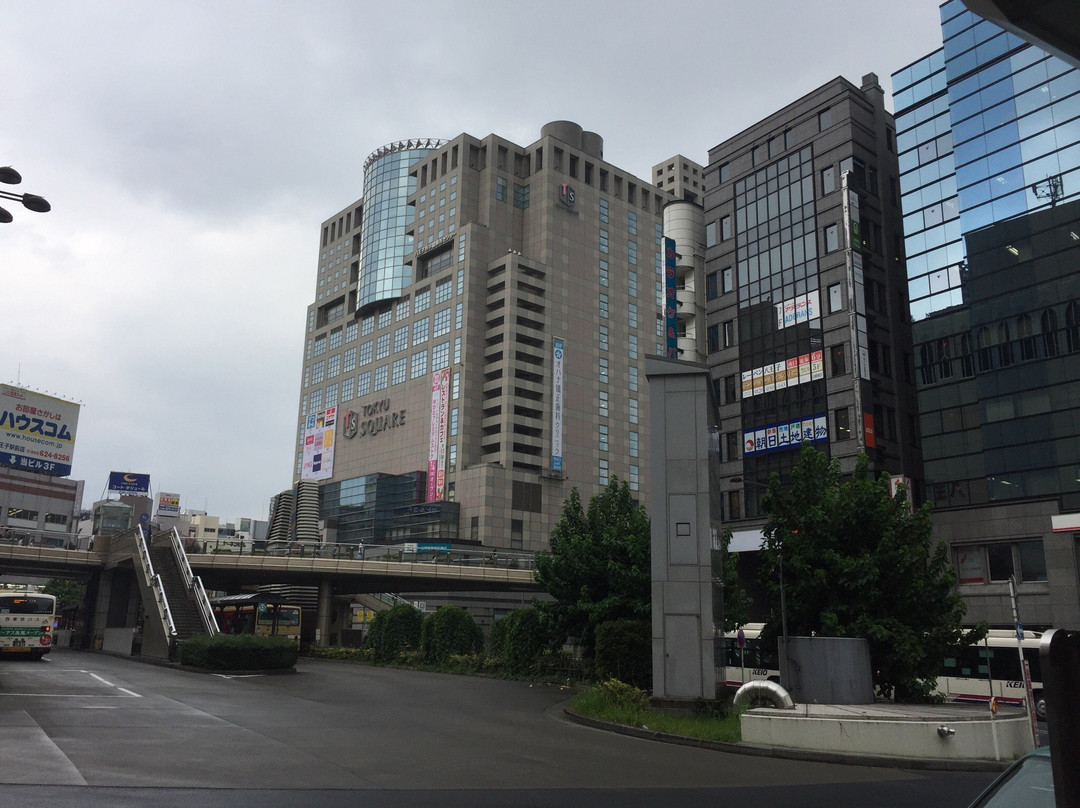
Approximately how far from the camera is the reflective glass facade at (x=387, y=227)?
131 meters

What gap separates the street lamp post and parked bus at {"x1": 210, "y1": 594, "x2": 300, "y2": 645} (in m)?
35.8

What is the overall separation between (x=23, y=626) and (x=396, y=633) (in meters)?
16.7

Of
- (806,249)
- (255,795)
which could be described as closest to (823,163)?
(806,249)

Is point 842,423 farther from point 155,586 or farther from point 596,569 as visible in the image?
point 155,586

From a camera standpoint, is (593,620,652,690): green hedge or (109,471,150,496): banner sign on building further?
(109,471,150,496): banner sign on building

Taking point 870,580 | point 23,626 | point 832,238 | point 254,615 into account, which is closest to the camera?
point 870,580

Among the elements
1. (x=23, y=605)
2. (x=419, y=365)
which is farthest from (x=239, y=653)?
(x=419, y=365)

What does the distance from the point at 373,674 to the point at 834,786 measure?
2669 cm

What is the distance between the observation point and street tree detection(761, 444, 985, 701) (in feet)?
81.5

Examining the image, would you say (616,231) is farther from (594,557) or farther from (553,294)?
(594,557)

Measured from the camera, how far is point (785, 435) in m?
60.4

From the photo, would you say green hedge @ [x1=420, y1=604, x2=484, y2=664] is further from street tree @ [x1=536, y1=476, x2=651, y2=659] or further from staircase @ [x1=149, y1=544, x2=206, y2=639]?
staircase @ [x1=149, y1=544, x2=206, y2=639]

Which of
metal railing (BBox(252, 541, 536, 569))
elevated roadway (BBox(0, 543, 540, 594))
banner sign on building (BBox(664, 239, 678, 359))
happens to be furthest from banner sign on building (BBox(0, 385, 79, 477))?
banner sign on building (BBox(664, 239, 678, 359))

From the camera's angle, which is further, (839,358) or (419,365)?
(419,365)
